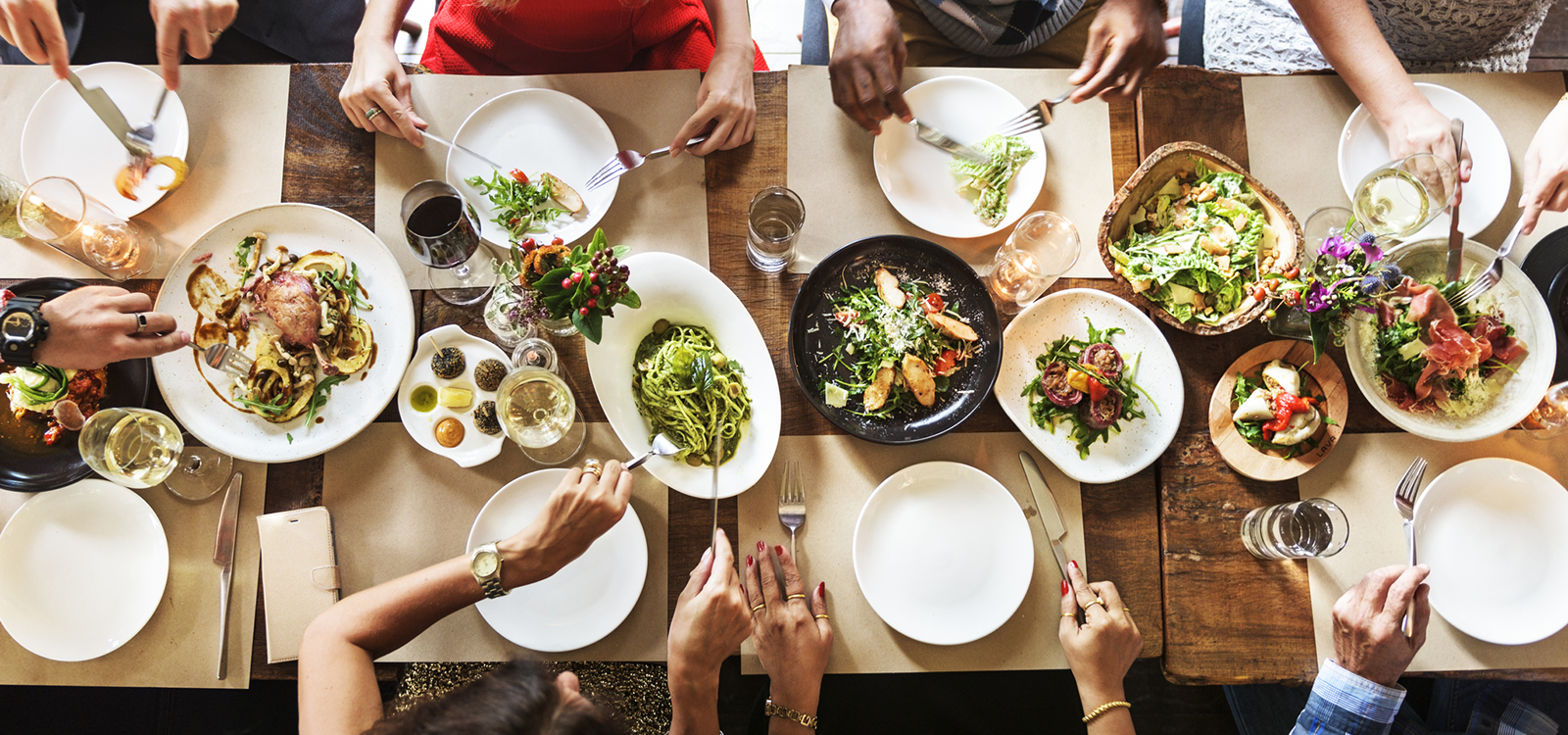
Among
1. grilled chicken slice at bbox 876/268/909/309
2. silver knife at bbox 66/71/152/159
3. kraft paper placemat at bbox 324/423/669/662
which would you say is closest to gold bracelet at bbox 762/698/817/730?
kraft paper placemat at bbox 324/423/669/662

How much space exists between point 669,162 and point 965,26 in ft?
3.54

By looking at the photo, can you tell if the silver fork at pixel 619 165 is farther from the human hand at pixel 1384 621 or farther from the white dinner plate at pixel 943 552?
the human hand at pixel 1384 621

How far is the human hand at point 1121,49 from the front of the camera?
5.72 ft

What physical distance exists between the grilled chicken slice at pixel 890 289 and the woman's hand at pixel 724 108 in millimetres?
534

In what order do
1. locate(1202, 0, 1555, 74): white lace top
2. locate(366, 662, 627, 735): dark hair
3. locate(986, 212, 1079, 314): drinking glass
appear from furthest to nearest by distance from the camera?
1. locate(1202, 0, 1555, 74): white lace top
2. locate(986, 212, 1079, 314): drinking glass
3. locate(366, 662, 627, 735): dark hair

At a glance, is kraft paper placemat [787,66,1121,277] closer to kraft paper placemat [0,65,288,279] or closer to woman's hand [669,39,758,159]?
woman's hand [669,39,758,159]

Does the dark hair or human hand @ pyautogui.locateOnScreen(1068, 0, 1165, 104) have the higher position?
human hand @ pyautogui.locateOnScreen(1068, 0, 1165, 104)

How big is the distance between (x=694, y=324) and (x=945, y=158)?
2.73 ft

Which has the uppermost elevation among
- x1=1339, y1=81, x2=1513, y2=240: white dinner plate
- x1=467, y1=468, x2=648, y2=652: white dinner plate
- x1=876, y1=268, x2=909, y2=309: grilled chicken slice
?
x1=1339, y1=81, x2=1513, y2=240: white dinner plate

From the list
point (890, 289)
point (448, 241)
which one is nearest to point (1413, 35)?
point (890, 289)

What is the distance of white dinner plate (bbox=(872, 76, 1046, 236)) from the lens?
5.94 feet

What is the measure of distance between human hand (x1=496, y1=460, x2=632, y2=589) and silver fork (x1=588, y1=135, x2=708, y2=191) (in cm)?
76

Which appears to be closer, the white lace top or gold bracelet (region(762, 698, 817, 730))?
gold bracelet (region(762, 698, 817, 730))

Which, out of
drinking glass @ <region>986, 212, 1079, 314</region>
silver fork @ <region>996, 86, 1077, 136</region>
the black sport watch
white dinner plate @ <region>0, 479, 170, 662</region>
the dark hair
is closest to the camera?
the dark hair
